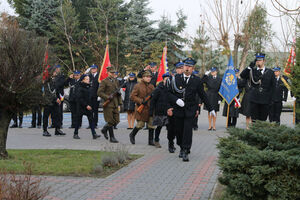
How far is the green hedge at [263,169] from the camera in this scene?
5.23 m

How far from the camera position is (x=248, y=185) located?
5.36 metres

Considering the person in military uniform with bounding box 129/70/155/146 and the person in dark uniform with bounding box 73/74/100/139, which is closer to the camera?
the person in military uniform with bounding box 129/70/155/146

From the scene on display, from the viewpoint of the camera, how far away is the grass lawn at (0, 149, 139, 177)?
829 centimetres

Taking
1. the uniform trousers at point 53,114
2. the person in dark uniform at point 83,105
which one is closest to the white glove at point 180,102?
the person in dark uniform at point 83,105

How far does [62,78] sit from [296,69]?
10136 millimetres

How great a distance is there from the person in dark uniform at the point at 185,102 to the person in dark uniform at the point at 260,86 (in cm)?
198

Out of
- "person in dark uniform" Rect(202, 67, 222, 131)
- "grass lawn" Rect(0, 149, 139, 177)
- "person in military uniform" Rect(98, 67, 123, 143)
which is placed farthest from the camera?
"person in dark uniform" Rect(202, 67, 222, 131)

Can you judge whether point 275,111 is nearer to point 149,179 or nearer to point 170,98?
point 170,98

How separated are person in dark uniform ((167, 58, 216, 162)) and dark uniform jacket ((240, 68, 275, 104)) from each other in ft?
6.48

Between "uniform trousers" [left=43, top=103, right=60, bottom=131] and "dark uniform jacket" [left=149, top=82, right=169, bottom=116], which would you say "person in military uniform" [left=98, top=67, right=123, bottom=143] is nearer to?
"dark uniform jacket" [left=149, top=82, right=169, bottom=116]

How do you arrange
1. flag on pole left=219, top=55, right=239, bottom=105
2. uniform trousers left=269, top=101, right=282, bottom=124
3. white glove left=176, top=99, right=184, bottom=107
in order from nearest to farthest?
white glove left=176, top=99, right=184, bottom=107 → uniform trousers left=269, top=101, right=282, bottom=124 → flag on pole left=219, top=55, right=239, bottom=105

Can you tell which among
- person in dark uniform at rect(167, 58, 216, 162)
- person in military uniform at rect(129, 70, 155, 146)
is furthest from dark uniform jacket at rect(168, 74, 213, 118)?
person in military uniform at rect(129, 70, 155, 146)

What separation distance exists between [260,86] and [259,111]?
62 centimetres

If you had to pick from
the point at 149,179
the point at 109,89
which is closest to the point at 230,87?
the point at 109,89
